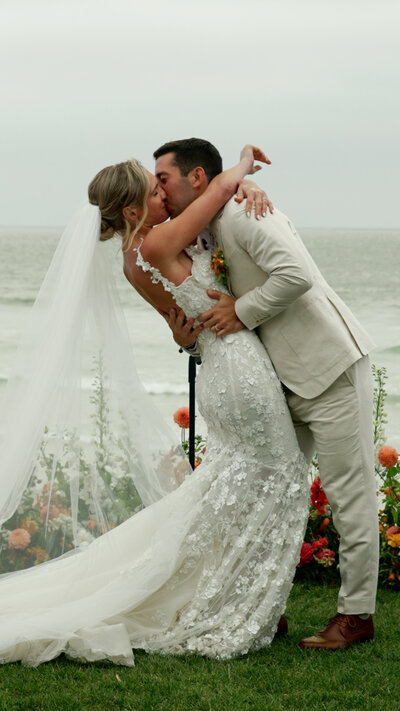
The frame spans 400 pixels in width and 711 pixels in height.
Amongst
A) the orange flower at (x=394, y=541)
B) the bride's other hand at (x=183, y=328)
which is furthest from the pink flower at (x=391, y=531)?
the bride's other hand at (x=183, y=328)

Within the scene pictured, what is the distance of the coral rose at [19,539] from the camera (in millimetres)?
4238

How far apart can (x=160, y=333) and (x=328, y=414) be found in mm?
21408

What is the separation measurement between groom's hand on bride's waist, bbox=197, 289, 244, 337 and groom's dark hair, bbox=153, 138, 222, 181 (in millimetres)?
570

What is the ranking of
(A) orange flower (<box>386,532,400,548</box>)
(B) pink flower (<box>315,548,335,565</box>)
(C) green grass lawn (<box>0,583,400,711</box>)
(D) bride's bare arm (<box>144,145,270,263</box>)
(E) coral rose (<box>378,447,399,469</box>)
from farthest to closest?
(E) coral rose (<box>378,447,399,469</box>), (B) pink flower (<box>315,548,335,565</box>), (A) orange flower (<box>386,532,400,548</box>), (D) bride's bare arm (<box>144,145,270,263</box>), (C) green grass lawn (<box>0,583,400,711</box>)

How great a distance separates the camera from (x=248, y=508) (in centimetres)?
434

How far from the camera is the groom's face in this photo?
4.25 m

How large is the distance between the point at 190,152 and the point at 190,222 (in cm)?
35

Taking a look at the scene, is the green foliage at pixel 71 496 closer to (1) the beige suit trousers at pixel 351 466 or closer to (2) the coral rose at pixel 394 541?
(1) the beige suit trousers at pixel 351 466

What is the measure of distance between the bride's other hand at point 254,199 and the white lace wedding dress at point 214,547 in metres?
0.35

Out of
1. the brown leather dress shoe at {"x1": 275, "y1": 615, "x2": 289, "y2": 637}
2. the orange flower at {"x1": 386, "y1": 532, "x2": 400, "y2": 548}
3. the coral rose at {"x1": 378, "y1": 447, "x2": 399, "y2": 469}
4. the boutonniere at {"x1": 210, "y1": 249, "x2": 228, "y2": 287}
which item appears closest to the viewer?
the boutonniere at {"x1": 210, "y1": 249, "x2": 228, "y2": 287}

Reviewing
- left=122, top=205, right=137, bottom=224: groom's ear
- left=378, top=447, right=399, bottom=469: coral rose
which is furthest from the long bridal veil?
left=378, top=447, right=399, bottom=469: coral rose

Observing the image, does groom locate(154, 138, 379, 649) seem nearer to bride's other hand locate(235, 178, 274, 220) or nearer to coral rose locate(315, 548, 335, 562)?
bride's other hand locate(235, 178, 274, 220)

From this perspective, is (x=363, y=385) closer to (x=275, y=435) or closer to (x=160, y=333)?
(x=275, y=435)

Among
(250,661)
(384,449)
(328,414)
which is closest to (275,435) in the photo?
(328,414)
